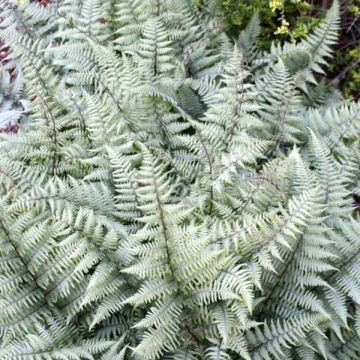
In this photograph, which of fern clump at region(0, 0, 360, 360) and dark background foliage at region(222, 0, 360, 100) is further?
dark background foliage at region(222, 0, 360, 100)

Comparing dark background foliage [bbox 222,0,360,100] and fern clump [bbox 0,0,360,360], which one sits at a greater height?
dark background foliage [bbox 222,0,360,100]

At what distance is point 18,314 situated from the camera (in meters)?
3.40

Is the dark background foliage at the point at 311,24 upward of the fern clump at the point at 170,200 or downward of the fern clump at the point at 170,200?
upward

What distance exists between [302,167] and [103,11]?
2411 millimetres

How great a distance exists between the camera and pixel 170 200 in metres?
3.69

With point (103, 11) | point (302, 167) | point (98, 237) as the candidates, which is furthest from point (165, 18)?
Result: point (98, 237)

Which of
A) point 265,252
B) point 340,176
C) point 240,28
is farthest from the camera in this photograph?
point 240,28

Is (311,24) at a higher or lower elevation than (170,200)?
higher

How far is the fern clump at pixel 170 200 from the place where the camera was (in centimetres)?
322

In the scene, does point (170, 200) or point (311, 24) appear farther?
point (311, 24)

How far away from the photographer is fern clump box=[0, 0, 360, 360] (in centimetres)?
322

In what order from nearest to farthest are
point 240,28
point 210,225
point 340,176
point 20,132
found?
point 210,225 → point 340,176 → point 20,132 → point 240,28

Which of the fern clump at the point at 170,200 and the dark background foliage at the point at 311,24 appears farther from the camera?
the dark background foliage at the point at 311,24

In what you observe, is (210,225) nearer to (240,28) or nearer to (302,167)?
(302,167)
